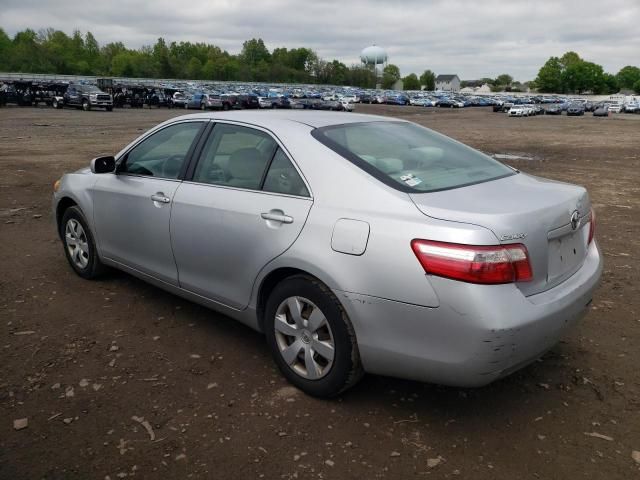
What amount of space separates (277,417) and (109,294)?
2.45 metres

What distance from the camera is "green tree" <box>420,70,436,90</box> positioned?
184125mm

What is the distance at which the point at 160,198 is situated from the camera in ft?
13.4

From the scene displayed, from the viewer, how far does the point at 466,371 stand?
8.88ft

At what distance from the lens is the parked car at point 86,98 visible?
129 ft

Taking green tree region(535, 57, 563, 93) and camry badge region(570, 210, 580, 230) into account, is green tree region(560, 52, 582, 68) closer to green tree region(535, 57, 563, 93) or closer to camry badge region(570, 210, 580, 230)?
green tree region(535, 57, 563, 93)

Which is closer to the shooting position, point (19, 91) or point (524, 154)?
point (524, 154)

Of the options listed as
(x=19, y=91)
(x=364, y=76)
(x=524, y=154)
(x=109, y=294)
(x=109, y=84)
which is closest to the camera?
(x=109, y=294)

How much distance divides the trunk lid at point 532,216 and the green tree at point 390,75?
175 meters

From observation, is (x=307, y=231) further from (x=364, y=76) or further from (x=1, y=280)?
(x=364, y=76)

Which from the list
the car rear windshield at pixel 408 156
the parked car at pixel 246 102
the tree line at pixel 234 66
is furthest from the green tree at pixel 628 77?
the car rear windshield at pixel 408 156

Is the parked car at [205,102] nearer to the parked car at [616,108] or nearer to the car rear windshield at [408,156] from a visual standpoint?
the car rear windshield at [408,156]

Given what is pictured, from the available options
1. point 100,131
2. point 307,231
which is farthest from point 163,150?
point 100,131

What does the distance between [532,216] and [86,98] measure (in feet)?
137

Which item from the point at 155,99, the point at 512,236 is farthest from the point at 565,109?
the point at 512,236
